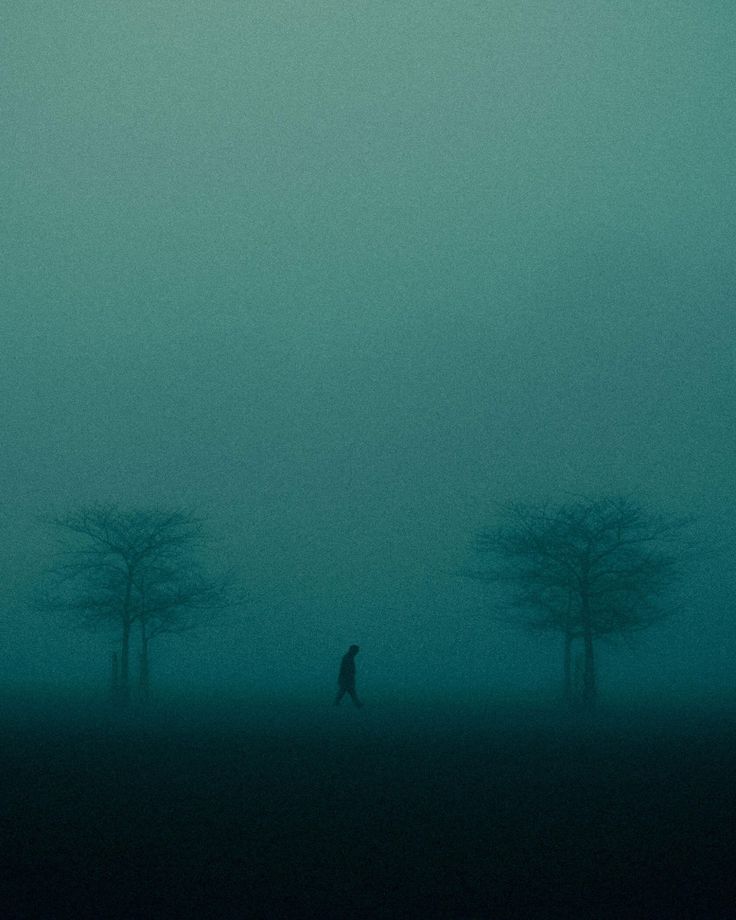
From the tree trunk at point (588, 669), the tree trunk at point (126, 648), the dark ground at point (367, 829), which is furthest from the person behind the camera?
the tree trunk at point (126, 648)

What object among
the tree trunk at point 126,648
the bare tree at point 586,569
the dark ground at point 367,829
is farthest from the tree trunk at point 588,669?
the tree trunk at point 126,648

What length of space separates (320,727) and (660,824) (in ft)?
58.6

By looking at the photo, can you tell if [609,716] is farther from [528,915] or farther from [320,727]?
[528,915]

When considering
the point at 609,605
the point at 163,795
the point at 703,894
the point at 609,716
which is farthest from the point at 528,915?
the point at 609,605

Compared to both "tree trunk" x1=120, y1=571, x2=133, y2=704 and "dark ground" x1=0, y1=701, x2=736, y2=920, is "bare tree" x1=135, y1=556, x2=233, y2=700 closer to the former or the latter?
"tree trunk" x1=120, y1=571, x2=133, y2=704

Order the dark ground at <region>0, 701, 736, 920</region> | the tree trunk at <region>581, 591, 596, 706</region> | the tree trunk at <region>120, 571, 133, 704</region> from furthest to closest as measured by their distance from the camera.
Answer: the tree trunk at <region>120, 571, 133, 704</region>, the tree trunk at <region>581, 591, 596, 706</region>, the dark ground at <region>0, 701, 736, 920</region>

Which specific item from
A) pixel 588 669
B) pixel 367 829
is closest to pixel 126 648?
pixel 588 669

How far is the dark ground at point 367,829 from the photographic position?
325 inches

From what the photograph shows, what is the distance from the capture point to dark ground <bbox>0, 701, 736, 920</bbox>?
27.1 feet

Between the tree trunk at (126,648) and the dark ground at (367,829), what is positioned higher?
the tree trunk at (126,648)

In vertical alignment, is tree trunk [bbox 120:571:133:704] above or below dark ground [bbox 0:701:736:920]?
above

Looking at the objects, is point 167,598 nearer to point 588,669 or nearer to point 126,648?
point 126,648

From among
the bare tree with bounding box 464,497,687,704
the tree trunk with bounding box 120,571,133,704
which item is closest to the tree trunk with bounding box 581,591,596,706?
the bare tree with bounding box 464,497,687,704

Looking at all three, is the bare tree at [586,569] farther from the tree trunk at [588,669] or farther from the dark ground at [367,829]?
the dark ground at [367,829]
